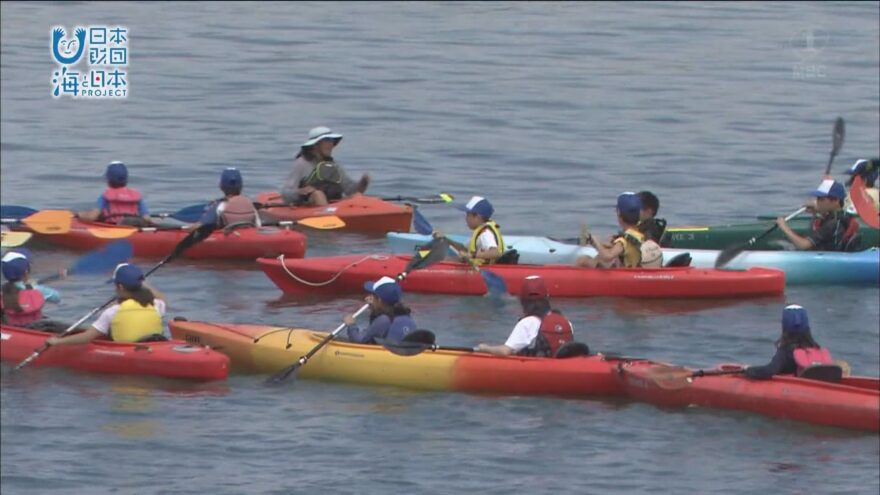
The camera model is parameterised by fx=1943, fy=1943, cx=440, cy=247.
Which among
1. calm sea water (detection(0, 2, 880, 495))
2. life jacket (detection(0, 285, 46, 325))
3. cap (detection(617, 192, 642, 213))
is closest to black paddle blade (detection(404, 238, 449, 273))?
calm sea water (detection(0, 2, 880, 495))

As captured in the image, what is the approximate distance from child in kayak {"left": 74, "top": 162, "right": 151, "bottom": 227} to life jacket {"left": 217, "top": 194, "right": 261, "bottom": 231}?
936 millimetres

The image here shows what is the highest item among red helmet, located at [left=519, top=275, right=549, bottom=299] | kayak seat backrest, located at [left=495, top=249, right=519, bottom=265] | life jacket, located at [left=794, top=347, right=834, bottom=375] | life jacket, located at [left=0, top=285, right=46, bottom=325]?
kayak seat backrest, located at [left=495, top=249, right=519, bottom=265]

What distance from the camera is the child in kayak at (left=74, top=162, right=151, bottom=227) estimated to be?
2323cm

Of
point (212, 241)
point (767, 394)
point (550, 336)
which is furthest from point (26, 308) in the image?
point (767, 394)

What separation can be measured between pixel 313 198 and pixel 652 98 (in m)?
14.8

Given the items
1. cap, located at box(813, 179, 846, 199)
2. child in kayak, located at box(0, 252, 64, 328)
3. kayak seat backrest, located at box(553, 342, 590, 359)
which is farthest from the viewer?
cap, located at box(813, 179, 846, 199)

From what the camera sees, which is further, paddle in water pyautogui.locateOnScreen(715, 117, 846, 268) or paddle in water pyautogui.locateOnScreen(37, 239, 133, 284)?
paddle in water pyautogui.locateOnScreen(715, 117, 846, 268)

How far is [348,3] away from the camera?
4766cm

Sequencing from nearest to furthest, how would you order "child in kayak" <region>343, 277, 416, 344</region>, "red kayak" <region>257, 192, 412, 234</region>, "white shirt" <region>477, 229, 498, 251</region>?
"child in kayak" <region>343, 277, 416, 344</region>, "white shirt" <region>477, 229, 498, 251</region>, "red kayak" <region>257, 192, 412, 234</region>

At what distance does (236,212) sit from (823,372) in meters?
8.60

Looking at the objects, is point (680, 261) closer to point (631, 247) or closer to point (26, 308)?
point (631, 247)

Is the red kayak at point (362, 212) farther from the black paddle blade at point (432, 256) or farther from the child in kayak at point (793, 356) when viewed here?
the child in kayak at point (793, 356)

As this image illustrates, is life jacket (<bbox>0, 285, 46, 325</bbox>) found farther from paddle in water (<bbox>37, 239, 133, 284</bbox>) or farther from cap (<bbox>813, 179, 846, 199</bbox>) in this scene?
cap (<bbox>813, 179, 846, 199</bbox>)

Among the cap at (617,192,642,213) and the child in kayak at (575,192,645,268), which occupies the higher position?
the cap at (617,192,642,213)
